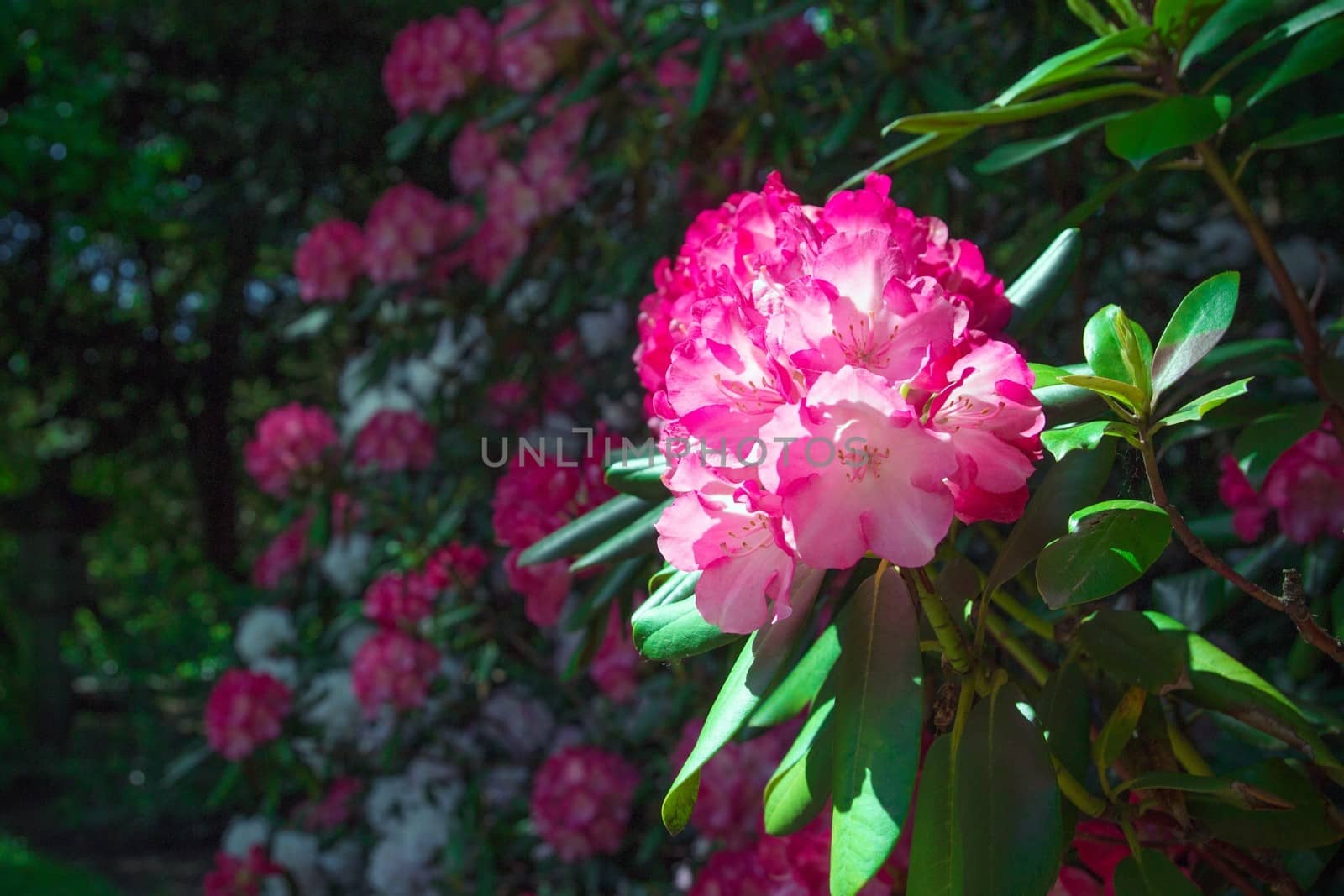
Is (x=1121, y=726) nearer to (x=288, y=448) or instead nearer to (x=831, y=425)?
(x=831, y=425)

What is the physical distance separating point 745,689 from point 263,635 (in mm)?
1948

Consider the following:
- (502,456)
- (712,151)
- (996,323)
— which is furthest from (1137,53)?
(502,456)

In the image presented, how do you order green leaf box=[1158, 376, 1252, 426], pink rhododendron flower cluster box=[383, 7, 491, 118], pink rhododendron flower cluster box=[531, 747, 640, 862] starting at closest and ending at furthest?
green leaf box=[1158, 376, 1252, 426]
pink rhododendron flower cluster box=[531, 747, 640, 862]
pink rhododendron flower cluster box=[383, 7, 491, 118]

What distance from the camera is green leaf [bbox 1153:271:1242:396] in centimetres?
55

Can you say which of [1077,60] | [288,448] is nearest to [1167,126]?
[1077,60]

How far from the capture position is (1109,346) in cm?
58

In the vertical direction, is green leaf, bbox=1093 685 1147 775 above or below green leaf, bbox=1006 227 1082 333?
below

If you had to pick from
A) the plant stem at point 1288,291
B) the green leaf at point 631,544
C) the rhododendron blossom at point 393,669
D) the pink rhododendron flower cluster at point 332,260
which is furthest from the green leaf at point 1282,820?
the pink rhododendron flower cluster at point 332,260

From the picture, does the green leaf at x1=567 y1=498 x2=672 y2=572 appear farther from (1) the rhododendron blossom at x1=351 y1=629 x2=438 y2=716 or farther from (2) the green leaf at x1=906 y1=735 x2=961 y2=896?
(1) the rhododendron blossom at x1=351 y1=629 x2=438 y2=716

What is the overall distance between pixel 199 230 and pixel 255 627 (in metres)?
1.42

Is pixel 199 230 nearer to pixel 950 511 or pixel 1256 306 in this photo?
pixel 1256 306

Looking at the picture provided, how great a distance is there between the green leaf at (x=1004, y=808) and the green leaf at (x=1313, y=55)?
52 cm

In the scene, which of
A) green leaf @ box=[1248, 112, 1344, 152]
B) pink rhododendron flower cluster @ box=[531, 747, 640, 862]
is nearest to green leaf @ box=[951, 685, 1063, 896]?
green leaf @ box=[1248, 112, 1344, 152]

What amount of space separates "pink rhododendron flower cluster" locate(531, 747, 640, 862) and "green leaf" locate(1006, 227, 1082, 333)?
3.87 feet
